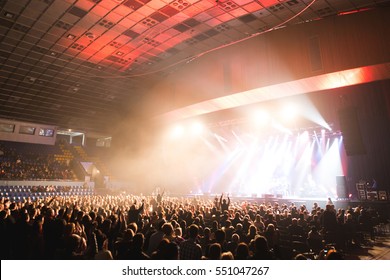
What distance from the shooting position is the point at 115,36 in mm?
13008

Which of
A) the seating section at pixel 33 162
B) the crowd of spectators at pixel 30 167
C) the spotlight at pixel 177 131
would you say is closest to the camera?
the spotlight at pixel 177 131

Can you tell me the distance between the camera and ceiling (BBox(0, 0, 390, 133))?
416 inches

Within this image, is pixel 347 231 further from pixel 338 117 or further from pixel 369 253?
pixel 338 117

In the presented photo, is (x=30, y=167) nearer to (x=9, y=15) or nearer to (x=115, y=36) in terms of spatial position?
(x=9, y=15)

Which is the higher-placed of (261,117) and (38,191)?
(261,117)

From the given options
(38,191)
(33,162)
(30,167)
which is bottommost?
(38,191)

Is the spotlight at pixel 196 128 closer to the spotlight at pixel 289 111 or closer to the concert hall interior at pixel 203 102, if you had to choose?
the concert hall interior at pixel 203 102

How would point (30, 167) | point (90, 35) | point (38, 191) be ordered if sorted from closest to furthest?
point (90, 35) → point (38, 191) → point (30, 167)

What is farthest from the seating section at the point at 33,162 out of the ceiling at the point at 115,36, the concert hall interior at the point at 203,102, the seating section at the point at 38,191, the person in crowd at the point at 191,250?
the person in crowd at the point at 191,250

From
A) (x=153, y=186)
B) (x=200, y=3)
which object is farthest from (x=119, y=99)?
(x=200, y=3)

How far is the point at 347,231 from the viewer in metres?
8.13

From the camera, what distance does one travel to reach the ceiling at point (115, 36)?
34.7 feet

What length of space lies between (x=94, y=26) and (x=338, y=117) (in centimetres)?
1303

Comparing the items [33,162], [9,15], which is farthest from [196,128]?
[33,162]
